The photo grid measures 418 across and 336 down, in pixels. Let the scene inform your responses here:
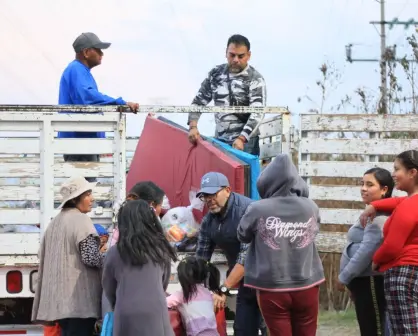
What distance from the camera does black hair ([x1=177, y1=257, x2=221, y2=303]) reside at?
625 centimetres

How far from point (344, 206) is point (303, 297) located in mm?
5510

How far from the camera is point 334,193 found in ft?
35.9

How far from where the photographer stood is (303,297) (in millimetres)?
5883

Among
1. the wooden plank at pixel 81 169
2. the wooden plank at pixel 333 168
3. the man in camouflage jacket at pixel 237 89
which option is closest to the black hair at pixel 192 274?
the wooden plank at pixel 81 169

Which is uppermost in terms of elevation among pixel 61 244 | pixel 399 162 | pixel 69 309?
pixel 399 162

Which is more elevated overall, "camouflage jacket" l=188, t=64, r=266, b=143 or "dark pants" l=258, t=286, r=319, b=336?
"camouflage jacket" l=188, t=64, r=266, b=143

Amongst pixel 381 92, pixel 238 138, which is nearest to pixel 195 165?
pixel 238 138

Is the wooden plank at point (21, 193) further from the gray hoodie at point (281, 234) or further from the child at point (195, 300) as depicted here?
the gray hoodie at point (281, 234)

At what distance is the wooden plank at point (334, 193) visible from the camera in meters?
10.9

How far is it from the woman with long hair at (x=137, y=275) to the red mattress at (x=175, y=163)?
1409mm

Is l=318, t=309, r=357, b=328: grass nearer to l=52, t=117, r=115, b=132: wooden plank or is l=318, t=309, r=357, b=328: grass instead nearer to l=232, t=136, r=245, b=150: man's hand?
l=232, t=136, r=245, b=150: man's hand

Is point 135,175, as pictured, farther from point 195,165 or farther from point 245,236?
point 245,236

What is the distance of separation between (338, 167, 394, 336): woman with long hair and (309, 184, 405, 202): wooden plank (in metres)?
4.29

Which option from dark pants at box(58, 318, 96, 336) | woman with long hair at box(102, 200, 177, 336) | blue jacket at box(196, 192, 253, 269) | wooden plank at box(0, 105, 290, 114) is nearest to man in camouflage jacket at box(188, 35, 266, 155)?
wooden plank at box(0, 105, 290, 114)
